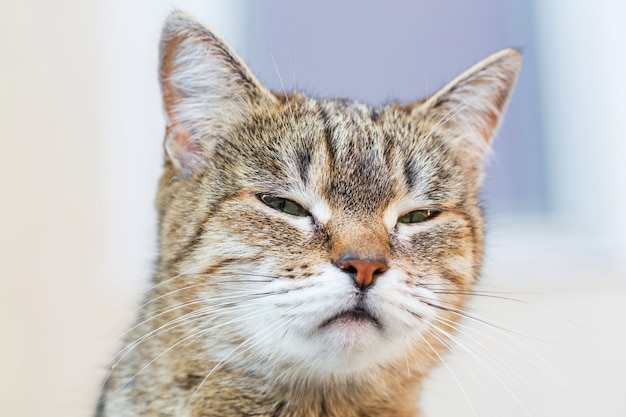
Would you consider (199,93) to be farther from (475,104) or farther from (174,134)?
(475,104)

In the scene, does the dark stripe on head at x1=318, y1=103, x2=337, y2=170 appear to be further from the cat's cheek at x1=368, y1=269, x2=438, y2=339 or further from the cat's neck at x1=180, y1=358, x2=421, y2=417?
the cat's neck at x1=180, y1=358, x2=421, y2=417

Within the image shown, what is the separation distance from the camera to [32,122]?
4.20 feet

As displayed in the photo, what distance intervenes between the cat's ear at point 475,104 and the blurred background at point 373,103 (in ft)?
0.27

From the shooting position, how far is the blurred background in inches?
50.0

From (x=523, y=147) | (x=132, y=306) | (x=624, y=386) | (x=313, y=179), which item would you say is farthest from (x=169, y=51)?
(x=624, y=386)

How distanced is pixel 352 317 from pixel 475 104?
487mm

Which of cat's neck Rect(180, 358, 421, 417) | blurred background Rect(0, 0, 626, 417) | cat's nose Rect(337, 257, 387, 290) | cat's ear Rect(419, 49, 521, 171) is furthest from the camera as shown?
blurred background Rect(0, 0, 626, 417)

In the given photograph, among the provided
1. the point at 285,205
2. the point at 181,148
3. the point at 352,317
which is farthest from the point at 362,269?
the point at 181,148

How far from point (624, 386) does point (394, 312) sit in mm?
924

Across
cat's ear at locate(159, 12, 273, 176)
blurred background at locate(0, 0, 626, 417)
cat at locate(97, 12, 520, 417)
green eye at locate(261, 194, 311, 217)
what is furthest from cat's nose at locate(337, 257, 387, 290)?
blurred background at locate(0, 0, 626, 417)

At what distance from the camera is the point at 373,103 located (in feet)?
3.89

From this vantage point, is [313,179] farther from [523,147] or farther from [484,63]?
[523,147]

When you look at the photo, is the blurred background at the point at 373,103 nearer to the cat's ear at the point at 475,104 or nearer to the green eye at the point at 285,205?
the cat's ear at the point at 475,104

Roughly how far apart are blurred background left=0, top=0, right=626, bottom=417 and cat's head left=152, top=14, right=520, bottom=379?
0.17 metres
